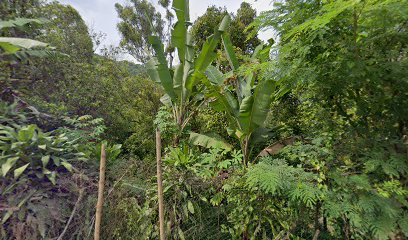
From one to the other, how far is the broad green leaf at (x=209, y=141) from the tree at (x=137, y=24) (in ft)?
47.1

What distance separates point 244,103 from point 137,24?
16.8 m

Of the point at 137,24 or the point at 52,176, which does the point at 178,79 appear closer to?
the point at 52,176

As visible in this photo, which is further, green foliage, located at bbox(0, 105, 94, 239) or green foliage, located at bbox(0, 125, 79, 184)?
green foliage, located at bbox(0, 125, 79, 184)

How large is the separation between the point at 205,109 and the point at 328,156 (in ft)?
11.6

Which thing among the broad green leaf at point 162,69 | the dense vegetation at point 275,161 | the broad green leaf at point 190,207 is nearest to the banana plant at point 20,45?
the dense vegetation at point 275,161

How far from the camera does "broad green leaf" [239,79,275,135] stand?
3.82m

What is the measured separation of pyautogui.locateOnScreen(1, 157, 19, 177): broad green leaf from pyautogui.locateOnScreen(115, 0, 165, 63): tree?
15.7 m

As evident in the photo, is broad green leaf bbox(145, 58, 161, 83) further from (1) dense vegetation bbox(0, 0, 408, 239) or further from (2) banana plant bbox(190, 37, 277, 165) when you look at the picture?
(2) banana plant bbox(190, 37, 277, 165)

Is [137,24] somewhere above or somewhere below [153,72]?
above

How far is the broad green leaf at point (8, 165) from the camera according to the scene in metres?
2.91

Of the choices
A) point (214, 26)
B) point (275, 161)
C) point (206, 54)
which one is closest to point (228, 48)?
point (206, 54)

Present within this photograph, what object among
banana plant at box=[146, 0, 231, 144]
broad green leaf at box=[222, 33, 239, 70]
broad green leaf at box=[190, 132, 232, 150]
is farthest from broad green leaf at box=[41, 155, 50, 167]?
broad green leaf at box=[222, 33, 239, 70]

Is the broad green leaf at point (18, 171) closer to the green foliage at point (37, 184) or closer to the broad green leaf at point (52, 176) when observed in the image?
the green foliage at point (37, 184)

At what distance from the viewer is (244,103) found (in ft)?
13.2
